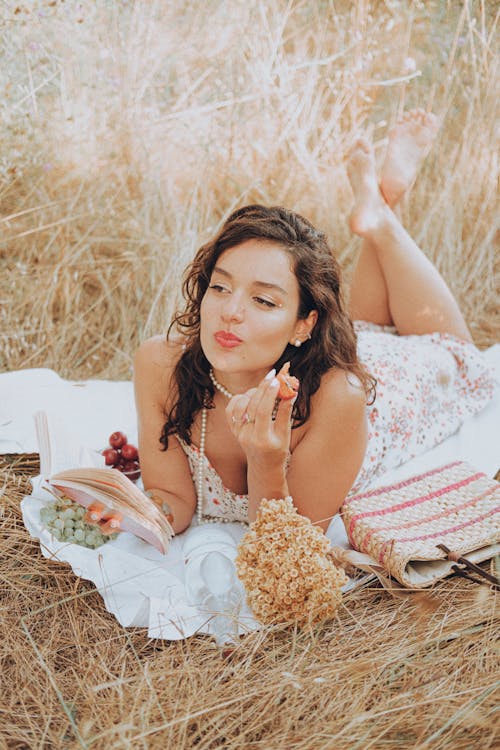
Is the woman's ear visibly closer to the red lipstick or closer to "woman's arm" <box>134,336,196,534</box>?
the red lipstick

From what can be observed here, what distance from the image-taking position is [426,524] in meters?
2.54

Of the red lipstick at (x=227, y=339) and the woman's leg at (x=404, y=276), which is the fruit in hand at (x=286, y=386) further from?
the woman's leg at (x=404, y=276)

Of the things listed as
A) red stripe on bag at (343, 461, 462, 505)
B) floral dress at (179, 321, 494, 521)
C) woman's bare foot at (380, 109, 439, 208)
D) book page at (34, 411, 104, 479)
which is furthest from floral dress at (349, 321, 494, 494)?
book page at (34, 411, 104, 479)

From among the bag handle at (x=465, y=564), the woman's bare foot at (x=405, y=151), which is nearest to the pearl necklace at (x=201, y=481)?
the bag handle at (x=465, y=564)

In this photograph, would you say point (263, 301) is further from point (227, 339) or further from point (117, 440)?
point (117, 440)

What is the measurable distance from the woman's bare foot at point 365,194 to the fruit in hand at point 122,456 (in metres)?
1.45

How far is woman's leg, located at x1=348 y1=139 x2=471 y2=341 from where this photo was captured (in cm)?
343

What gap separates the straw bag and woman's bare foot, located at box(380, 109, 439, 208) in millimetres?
1512

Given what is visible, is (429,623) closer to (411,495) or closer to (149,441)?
(411,495)

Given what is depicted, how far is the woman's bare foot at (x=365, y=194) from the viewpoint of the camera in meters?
3.46

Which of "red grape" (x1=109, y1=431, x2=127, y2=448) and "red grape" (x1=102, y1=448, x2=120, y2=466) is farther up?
"red grape" (x1=109, y1=431, x2=127, y2=448)

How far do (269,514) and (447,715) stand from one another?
0.68 meters

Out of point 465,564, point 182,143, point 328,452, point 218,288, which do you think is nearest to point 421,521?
point 465,564

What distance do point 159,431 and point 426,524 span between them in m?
0.99
